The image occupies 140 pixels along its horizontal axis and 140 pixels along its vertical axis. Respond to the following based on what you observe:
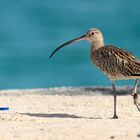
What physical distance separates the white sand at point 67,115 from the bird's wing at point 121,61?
2.88ft

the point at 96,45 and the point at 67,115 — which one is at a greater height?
the point at 96,45

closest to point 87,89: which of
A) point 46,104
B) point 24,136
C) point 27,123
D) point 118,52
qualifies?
point 46,104

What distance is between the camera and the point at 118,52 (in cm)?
1455

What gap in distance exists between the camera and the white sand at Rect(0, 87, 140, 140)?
1189 cm

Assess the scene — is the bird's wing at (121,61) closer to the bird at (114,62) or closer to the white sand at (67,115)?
the bird at (114,62)

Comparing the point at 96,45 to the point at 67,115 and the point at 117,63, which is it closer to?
the point at 117,63

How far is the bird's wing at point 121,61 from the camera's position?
14.2 metres

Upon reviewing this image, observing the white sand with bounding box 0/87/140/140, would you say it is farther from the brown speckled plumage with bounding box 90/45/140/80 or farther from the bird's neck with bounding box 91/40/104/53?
the bird's neck with bounding box 91/40/104/53

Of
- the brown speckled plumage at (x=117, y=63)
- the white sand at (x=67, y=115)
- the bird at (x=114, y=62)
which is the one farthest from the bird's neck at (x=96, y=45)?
the white sand at (x=67, y=115)

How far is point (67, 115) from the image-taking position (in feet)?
48.6

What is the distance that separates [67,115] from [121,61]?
1.51 metres

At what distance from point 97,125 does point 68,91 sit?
24.7ft

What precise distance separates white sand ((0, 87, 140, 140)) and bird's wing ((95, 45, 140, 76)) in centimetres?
88

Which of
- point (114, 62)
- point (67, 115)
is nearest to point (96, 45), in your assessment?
point (114, 62)
